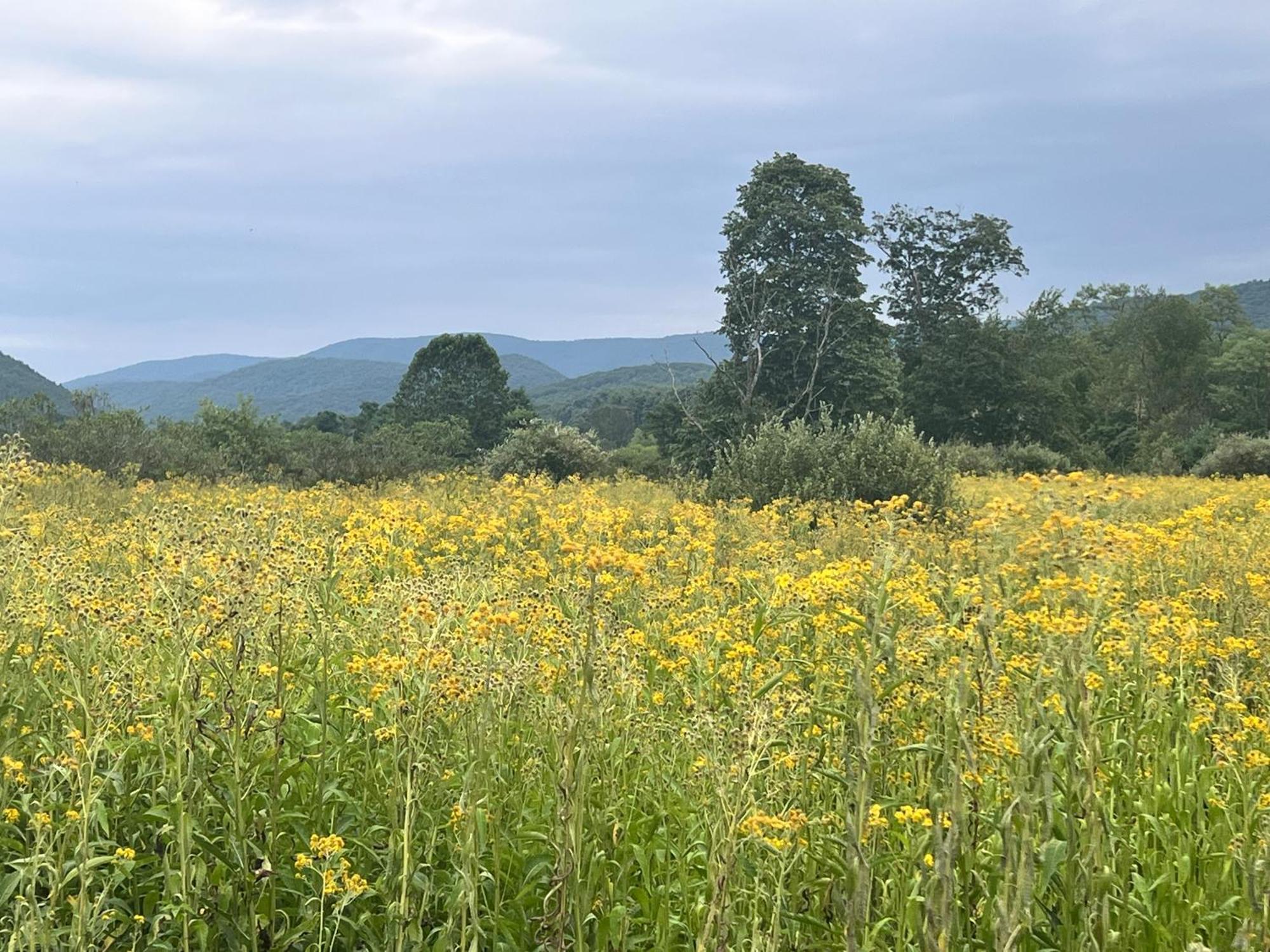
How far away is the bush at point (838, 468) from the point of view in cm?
1252

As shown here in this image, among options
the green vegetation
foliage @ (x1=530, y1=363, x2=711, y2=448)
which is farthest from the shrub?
the green vegetation

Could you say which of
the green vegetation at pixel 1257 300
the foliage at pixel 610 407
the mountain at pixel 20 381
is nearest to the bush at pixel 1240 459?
the foliage at pixel 610 407

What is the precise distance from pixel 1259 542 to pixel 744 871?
6.39 m

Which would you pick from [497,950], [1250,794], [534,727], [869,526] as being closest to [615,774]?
[534,727]

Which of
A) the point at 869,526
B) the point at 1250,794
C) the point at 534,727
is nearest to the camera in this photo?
the point at 1250,794

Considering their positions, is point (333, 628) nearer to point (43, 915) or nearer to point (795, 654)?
point (43, 915)

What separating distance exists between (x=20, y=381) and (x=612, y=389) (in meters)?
Answer: 58.6

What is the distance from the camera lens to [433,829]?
2422 mm

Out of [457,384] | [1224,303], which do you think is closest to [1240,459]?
[457,384]

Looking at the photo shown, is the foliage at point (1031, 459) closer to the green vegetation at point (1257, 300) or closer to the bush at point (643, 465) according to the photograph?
the bush at point (643, 465)

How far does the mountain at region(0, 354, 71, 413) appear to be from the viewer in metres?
74.5

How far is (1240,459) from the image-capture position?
23547mm

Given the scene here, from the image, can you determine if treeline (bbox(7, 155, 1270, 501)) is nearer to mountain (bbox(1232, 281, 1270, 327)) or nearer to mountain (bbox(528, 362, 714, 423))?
mountain (bbox(528, 362, 714, 423))

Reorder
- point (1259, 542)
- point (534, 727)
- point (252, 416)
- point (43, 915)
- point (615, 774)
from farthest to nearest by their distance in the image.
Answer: point (252, 416)
point (1259, 542)
point (534, 727)
point (615, 774)
point (43, 915)
